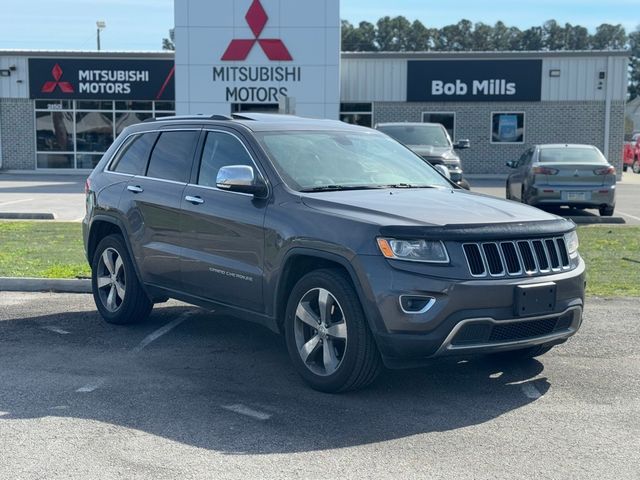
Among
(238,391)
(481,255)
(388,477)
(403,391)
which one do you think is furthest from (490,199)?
(388,477)

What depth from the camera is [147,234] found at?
736cm

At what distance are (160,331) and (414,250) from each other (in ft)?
10.3

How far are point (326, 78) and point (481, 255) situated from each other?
2560 centimetres

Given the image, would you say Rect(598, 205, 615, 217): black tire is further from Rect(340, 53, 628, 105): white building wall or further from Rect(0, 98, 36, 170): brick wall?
Rect(0, 98, 36, 170): brick wall

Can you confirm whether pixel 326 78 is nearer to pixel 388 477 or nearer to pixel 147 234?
pixel 147 234

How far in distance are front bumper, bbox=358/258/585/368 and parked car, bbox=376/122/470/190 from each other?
11.9m

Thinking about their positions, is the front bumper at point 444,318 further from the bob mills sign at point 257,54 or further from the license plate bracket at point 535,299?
the bob mills sign at point 257,54

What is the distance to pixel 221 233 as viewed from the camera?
652 cm

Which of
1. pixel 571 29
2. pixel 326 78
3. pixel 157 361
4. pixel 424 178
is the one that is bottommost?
pixel 157 361

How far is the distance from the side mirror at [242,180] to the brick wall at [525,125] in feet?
91.2

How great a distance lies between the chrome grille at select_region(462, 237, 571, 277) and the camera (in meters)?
5.38

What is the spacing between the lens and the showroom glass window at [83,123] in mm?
34500

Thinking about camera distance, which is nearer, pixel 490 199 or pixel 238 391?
pixel 238 391

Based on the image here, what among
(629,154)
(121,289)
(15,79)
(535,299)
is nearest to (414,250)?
(535,299)
